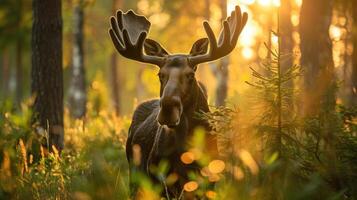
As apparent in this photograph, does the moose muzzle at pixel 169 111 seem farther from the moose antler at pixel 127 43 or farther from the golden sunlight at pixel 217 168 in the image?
the moose antler at pixel 127 43

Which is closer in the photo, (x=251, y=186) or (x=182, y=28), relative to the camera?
(x=251, y=186)

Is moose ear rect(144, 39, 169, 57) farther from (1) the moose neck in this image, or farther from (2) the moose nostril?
(2) the moose nostril

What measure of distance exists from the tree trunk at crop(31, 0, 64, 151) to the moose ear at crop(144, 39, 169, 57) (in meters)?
3.09

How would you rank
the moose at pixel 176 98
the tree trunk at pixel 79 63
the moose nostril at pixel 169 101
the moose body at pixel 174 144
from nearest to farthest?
the moose nostril at pixel 169 101
the moose at pixel 176 98
the moose body at pixel 174 144
the tree trunk at pixel 79 63

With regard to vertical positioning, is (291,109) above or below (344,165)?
above

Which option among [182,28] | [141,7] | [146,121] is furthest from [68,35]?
[146,121]

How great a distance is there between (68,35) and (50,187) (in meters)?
29.8

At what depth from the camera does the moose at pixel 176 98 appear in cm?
680

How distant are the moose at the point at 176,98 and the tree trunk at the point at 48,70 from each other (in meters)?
2.63

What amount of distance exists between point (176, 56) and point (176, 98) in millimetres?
756

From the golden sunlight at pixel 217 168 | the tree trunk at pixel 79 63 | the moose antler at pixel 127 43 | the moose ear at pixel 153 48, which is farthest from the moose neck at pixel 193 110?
the tree trunk at pixel 79 63

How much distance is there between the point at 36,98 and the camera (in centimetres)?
1081

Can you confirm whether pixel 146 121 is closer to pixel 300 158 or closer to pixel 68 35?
pixel 300 158

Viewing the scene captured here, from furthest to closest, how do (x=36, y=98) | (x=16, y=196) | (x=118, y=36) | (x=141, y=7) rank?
(x=141, y=7)
(x=36, y=98)
(x=118, y=36)
(x=16, y=196)
